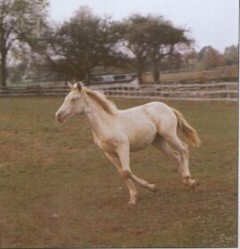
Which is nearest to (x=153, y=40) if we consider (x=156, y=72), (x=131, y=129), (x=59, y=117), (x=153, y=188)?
(x=156, y=72)

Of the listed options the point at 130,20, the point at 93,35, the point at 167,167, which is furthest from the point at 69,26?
the point at 167,167

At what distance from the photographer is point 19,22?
1.97 m

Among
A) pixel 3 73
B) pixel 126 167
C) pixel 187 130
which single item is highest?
pixel 3 73

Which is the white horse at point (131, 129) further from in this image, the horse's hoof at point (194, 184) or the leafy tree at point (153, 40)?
the leafy tree at point (153, 40)

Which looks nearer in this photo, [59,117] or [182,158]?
[59,117]

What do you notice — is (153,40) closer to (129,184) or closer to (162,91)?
(162,91)

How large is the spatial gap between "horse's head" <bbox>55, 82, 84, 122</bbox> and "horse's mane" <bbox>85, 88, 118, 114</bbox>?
4 cm

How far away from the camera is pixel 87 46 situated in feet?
6.67

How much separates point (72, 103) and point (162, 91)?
355mm

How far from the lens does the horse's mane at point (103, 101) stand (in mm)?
2043

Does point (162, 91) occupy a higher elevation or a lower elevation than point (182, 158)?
higher

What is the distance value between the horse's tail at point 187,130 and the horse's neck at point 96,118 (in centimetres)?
27

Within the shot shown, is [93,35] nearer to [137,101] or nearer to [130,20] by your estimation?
[130,20]

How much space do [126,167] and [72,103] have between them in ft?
1.01
